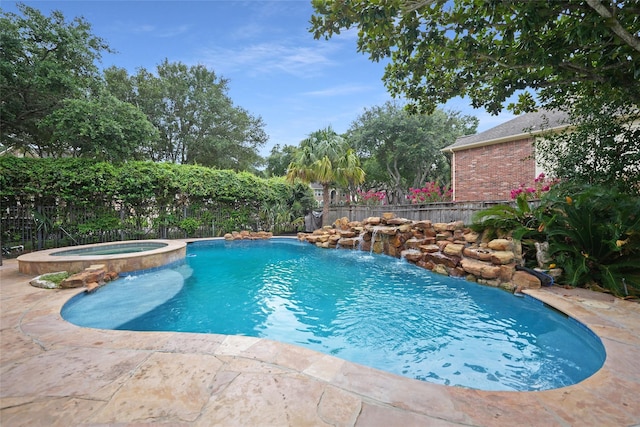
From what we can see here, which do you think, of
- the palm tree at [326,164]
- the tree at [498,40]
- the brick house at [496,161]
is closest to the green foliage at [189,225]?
the palm tree at [326,164]

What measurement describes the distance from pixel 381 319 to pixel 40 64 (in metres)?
11.9

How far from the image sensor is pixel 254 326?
385cm

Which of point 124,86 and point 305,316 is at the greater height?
point 124,86

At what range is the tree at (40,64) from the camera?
812 cm

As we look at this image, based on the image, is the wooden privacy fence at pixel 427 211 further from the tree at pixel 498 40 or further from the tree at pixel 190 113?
the tree at pixel 190 113

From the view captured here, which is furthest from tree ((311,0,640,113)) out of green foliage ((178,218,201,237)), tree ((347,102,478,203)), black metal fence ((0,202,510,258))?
tree ((347,102,478,203))

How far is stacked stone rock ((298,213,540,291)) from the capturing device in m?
5.54

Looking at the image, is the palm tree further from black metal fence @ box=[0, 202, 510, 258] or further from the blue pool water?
the blue pool water

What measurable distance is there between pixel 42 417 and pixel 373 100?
2442cm

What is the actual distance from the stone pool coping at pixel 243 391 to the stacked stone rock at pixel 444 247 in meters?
2.95

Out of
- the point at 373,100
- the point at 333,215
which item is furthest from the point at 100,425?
the point at 373,100

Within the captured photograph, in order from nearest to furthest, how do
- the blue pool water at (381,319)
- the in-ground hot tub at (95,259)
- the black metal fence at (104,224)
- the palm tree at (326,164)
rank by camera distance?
1. the blue pool water at (381,319)
2. the in-ground hot tub at (95,259)
3. the black metal fence at (104,224)
4. the palm tree at (326,164)

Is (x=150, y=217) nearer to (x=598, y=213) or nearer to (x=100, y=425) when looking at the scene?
(x=100, y=425)

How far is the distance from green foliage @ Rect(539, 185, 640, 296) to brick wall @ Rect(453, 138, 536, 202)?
8935 millimetres
